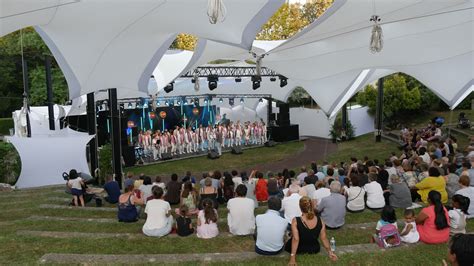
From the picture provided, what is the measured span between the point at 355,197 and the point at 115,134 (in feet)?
23.8

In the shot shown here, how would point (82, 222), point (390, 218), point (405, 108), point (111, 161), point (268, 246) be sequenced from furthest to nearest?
point (405, 108)
point (111, 161)
point (82, 222)
point (390, 218)
point (268, 246)

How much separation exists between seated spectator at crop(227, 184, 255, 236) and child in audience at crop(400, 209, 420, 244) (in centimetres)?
206

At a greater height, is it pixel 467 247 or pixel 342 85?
pixel 342 85

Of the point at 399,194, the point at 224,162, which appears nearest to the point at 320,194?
the point at 399,194

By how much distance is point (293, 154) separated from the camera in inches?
786

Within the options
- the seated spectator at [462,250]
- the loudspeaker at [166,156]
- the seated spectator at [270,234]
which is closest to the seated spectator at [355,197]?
the seated spectator at [270,234]

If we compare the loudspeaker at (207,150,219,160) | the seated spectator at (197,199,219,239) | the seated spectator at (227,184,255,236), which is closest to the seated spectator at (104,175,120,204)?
the seated spectator at (197,199,219,239)

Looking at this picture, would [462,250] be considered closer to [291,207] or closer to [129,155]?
[291,207]

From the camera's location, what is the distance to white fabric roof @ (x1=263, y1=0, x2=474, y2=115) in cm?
872

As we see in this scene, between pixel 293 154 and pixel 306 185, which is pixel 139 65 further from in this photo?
pixel 293 154

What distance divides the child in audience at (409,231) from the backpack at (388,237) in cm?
15

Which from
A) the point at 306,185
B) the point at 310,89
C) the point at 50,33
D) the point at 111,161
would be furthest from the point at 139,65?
the point at 310,89

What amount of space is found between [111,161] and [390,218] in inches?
371

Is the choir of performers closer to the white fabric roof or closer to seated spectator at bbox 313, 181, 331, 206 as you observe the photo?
the white fabric roof
